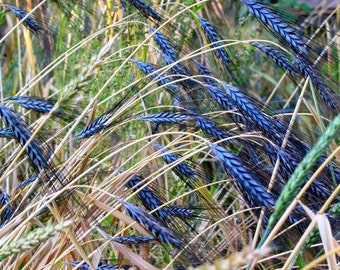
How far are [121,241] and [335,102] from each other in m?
0.56

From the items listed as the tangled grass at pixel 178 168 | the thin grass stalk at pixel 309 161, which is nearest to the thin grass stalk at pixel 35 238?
the tangled grass at pixel 178 168

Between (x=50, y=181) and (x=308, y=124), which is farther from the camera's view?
(x=308, y=124)

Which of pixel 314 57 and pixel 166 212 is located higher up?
pixel 314 57

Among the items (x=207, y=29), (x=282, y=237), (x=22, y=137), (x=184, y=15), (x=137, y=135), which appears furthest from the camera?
(x=184, y=15)

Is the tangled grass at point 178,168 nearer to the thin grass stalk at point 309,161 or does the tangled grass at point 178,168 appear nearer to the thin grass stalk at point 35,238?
the thin grass stalk at point 35,238

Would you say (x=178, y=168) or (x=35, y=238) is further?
(x=178, y=168)

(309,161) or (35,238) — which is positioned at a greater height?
(309,161)

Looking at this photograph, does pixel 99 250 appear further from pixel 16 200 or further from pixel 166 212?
pixel 16 200

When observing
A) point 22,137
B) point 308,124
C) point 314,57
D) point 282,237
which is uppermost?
point 314,57

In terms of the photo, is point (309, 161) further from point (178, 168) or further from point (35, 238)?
point (178, 168)

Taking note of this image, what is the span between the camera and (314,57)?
1.61 m

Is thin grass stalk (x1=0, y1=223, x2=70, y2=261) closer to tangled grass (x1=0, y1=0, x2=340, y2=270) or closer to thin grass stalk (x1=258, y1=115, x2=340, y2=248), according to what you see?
tangled grass (x1=0, y1=0, x2=340, y2=270)

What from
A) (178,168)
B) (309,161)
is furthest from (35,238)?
(178,168)

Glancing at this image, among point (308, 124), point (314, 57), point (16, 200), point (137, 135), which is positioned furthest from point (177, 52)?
point (308, 124)
